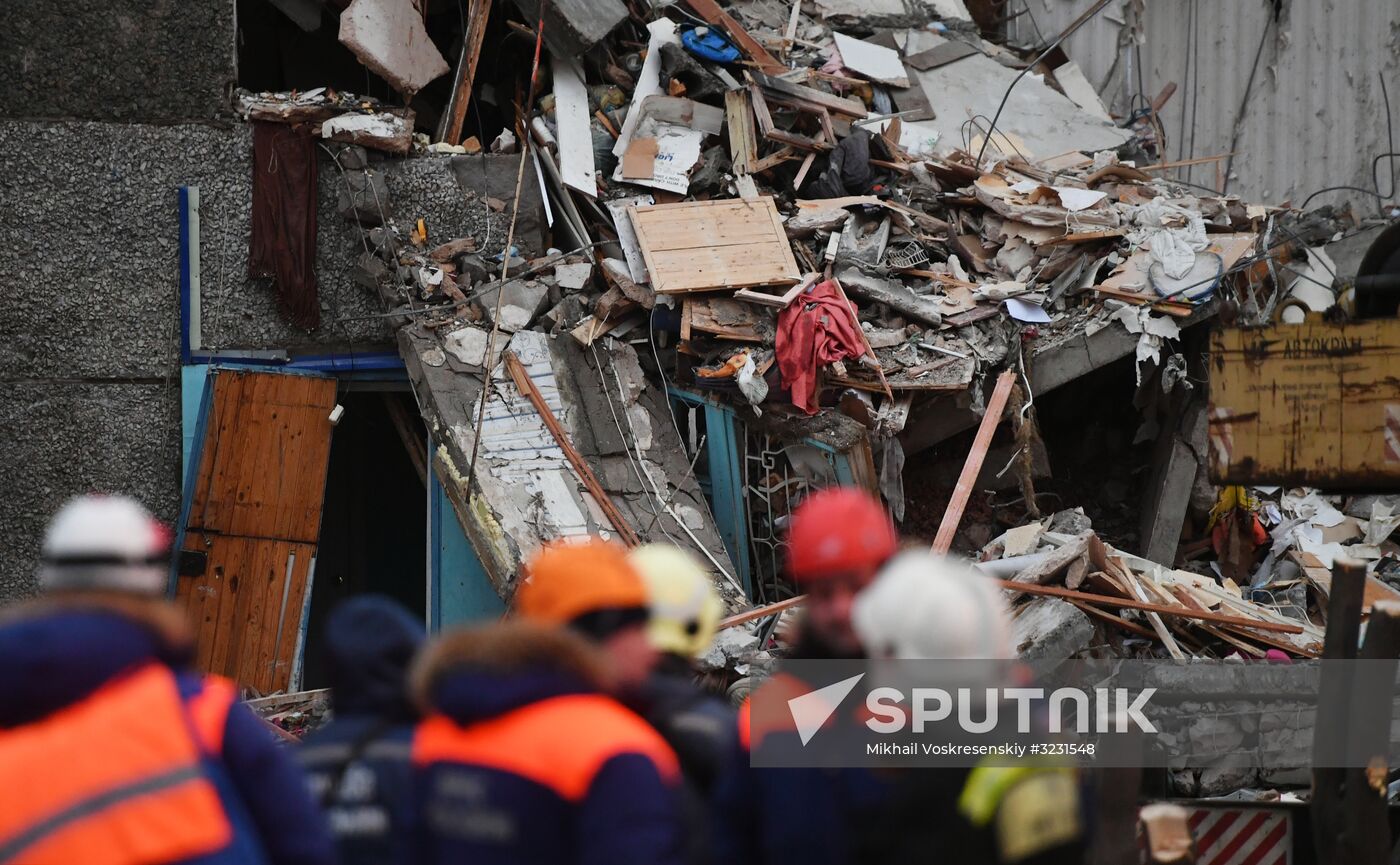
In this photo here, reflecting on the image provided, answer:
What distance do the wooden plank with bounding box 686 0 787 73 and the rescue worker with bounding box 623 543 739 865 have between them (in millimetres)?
8896

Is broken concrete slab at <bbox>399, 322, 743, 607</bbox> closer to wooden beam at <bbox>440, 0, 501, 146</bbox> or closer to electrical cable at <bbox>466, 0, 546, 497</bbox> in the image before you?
electrical cable at <bbox>466, 0, 546, 497</bbox>

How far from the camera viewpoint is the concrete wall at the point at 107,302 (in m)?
9.72

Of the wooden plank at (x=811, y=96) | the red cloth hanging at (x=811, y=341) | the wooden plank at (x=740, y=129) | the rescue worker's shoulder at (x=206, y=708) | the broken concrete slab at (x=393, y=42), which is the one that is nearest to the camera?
the rescue worker's shoulder at (x=206, y=708)

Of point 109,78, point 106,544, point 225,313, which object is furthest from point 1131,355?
point 106,544

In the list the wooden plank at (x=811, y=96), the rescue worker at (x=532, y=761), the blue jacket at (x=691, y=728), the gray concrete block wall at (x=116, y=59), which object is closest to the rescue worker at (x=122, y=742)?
the rescue worker at (x=532, y=761)

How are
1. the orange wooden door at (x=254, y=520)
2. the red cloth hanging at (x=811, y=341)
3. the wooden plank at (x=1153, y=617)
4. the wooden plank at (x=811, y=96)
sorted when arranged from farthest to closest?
the wooden plank at (x=811, y=96)
the orange wooden door at (x=254, y=520)
the red cloth hanging at (x=811, y=341)
the wooden plank at (x=1153, y=617)

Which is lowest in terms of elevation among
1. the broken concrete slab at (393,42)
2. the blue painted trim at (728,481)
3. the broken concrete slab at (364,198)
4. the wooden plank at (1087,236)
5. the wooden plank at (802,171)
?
the blue painted trim at (728,481)

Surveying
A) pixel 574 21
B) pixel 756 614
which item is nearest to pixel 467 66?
pixel 574 21

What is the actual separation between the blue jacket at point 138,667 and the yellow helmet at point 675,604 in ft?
2.78

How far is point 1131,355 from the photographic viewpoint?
33.8 feet

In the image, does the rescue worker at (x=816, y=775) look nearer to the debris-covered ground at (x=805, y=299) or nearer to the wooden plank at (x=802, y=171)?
the debris-covered ground at (x=805, y=299)

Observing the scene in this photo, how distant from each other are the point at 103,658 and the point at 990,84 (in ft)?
38.5

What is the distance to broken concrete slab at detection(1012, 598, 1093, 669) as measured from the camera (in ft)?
22.4

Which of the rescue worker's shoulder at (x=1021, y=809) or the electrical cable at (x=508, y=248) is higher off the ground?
the electrical cable at (x=508, y=248)
